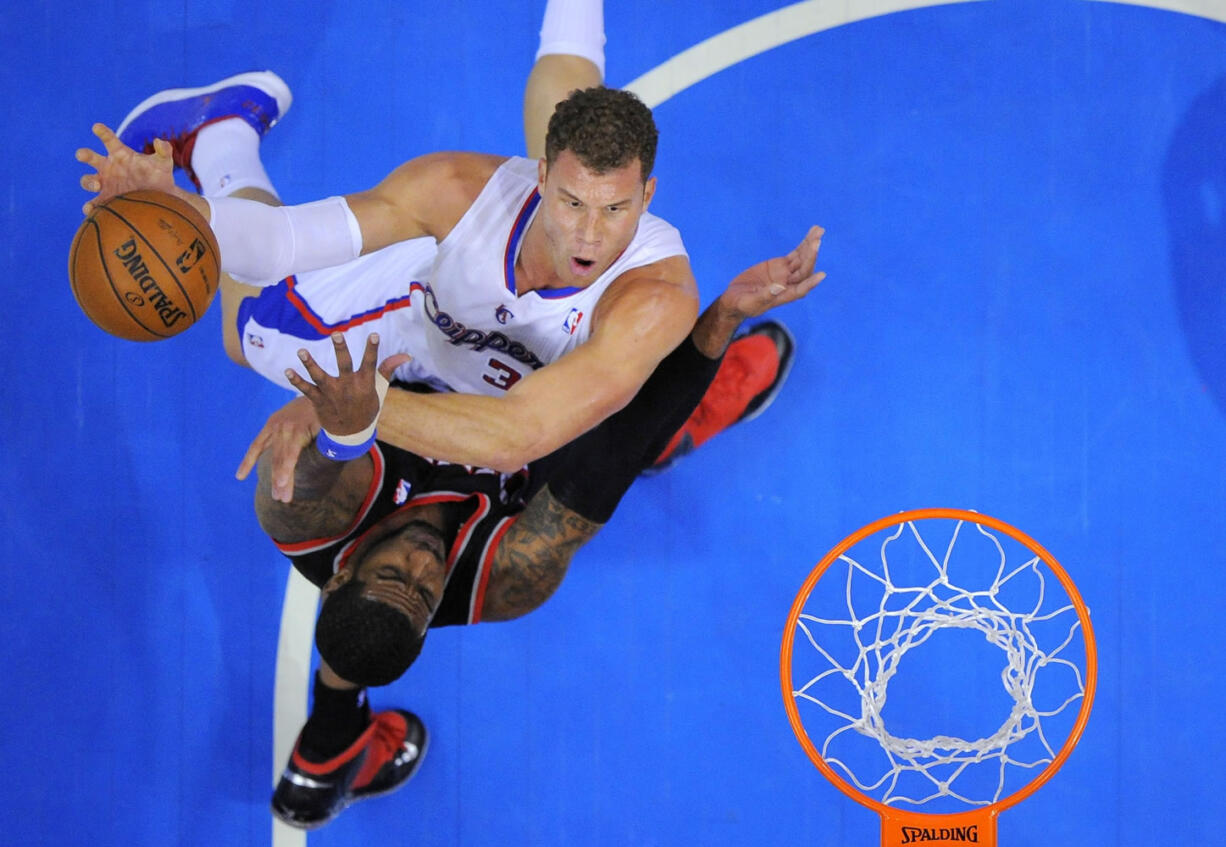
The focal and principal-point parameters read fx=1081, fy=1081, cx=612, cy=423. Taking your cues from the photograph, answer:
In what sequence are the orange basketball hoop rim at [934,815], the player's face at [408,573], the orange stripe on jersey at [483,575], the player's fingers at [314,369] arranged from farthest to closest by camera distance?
the orange stripe on jersey at [483,575] → the orange basketball hoop rim at [934,815] → the player's face at [408,573] → the player's fingers at [314,369]

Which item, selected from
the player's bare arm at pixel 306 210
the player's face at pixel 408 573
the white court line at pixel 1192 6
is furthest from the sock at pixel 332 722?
the white court line at pixel 1192 6

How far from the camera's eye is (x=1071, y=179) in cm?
393

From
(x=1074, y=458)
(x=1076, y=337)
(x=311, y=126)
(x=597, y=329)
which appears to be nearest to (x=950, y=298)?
(x=1076, y=337)

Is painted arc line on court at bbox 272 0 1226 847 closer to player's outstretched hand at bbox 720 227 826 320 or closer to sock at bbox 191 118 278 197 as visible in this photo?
player's outstretched hand at bbox 720 227 826 320

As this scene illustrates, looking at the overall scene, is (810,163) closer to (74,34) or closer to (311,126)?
(311,126)

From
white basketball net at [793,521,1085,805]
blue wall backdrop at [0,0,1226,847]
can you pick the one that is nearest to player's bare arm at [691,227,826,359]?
blue wall backdrop at [0,0,1226,847]

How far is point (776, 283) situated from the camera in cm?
299

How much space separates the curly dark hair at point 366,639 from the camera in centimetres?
263

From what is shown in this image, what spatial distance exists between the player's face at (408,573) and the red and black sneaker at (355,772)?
959 mm

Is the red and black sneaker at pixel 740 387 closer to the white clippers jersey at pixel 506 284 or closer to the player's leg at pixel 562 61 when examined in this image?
the white clippers jersey at pixel 506 284

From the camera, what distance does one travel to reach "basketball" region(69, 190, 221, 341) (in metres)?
2.54

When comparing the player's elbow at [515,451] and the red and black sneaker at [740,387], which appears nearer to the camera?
the player's elbow at [515,451]

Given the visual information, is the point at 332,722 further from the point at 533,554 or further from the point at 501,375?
the point at 501,375

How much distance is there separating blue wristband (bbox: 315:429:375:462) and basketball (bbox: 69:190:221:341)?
43 cm
